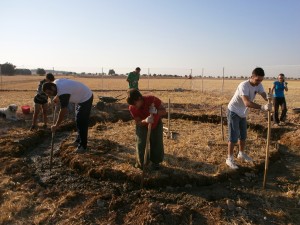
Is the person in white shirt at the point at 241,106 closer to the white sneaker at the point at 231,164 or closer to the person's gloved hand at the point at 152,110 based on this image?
the white sneaker at the point at 231,164

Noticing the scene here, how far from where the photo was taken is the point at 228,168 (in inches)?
213

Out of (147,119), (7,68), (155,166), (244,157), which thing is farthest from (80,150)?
(7,68)

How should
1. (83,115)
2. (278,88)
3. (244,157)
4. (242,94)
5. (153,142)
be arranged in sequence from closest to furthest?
(242,94), (153,142), (244,157), (83,115), (278,88)

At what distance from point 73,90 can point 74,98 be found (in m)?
0.19

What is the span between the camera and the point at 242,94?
5.02 meters

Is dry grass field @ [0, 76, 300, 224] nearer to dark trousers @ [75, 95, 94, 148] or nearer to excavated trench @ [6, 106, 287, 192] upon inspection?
excavated trench @ [6, 106, 287, 192]

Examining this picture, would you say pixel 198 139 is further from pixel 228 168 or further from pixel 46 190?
pixel 46 190

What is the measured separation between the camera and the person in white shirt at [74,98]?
214 inches

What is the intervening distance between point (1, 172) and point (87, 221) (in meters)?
2.38

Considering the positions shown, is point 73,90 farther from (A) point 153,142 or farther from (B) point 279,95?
(B) point 279,95

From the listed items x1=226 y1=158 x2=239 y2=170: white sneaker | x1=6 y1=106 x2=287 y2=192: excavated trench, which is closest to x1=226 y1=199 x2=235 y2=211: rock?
x1=6 y1=106 x2=287 y2=192: excavated trench

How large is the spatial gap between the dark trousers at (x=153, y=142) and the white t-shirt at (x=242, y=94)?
4.41ft

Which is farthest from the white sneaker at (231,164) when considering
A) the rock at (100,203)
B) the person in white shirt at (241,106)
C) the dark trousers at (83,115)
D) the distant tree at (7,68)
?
the distant tree at (7,68)

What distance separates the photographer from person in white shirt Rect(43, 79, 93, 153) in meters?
5.44
